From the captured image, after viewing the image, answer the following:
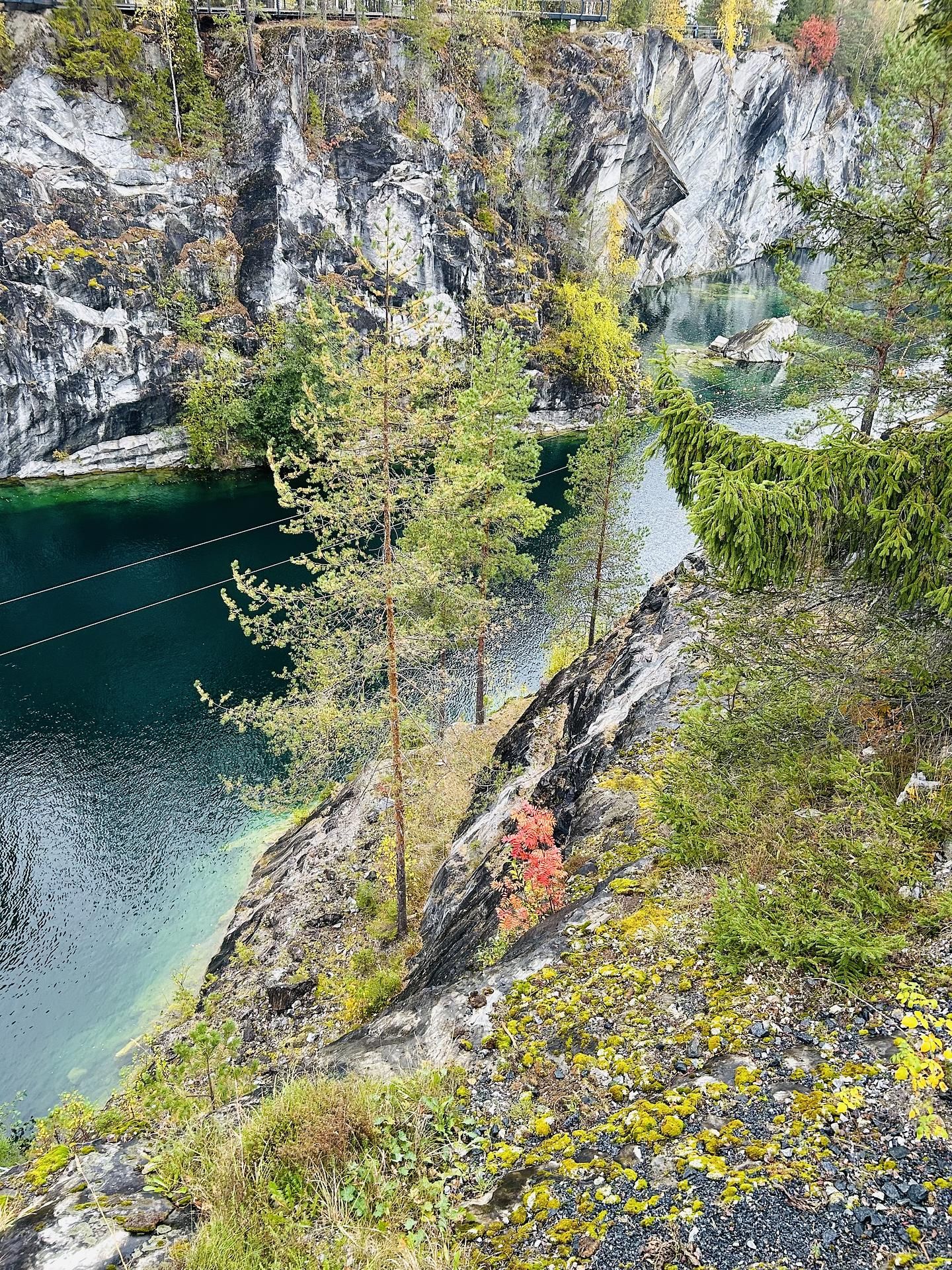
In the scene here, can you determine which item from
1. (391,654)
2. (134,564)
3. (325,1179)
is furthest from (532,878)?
(134,564)

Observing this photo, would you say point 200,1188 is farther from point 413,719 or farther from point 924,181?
point 924,181

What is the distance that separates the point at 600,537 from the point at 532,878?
14.9 m

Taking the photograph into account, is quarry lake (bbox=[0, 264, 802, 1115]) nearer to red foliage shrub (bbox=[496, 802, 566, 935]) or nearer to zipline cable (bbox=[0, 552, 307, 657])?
zipline cable (bbox=[0, 552, 307, 657])

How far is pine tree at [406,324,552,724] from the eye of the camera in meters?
17.5

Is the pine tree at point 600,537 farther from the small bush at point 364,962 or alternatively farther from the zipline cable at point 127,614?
the small bush at point 364,962

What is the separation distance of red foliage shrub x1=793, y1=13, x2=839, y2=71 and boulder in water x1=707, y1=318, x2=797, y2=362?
184 ft

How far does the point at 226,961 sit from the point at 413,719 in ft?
28.1

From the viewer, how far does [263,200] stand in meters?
44.8

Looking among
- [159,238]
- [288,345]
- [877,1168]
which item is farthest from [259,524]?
[877,1168]

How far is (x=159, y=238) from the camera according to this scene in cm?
4338

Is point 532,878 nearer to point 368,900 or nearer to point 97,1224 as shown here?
point 97,1224

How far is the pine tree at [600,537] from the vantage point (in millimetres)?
21062

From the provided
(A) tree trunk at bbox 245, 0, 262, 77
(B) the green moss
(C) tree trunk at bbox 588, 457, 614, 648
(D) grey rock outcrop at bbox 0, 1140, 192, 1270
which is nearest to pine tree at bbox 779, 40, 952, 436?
(C) tree trunk at bbox 588, 457, 614, 648

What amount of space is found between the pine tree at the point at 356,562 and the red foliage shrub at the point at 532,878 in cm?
293
